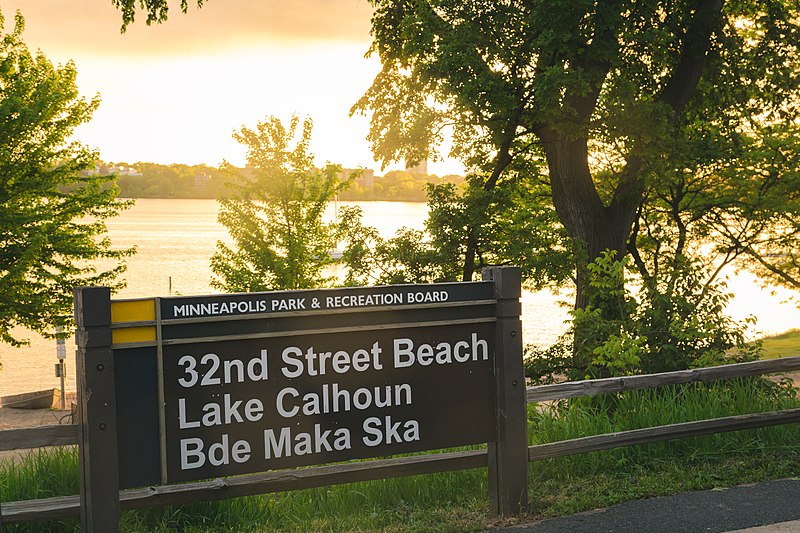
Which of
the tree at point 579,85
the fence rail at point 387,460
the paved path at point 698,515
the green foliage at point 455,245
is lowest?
the paved path at point 698,515

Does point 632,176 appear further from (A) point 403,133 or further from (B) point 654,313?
(B) point 654,313

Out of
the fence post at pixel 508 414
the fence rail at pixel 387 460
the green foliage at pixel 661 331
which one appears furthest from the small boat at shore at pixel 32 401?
the fence post at pixel 508 414

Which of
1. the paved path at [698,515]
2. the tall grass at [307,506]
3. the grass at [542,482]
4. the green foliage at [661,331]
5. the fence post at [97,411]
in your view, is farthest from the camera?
the green foliage at [661,331]

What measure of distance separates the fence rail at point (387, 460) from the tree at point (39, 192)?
86.7 feet

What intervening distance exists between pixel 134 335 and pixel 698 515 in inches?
155

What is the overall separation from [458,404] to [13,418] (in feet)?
133

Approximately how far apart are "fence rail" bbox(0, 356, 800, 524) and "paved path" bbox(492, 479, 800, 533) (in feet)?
1.71

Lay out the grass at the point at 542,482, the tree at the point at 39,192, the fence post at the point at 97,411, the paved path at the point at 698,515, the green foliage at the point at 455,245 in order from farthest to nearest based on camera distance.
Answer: the tree at the point at 39,192
the green foliage at the point at 455,245
the grass at the point at 542,482
the paved path at the point at 698,515
the fence post at the point at 97,411

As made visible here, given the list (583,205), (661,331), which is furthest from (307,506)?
(583,205)

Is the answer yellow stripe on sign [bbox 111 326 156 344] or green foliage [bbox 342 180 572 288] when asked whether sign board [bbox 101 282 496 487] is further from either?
green foliage [bbox 342 180 572 288]

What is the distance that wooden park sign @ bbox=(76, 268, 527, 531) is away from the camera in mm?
4926

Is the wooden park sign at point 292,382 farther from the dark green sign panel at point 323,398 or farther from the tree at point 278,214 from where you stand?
the tree at point 278,214

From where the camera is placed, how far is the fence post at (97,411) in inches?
190

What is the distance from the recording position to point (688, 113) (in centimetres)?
2367
